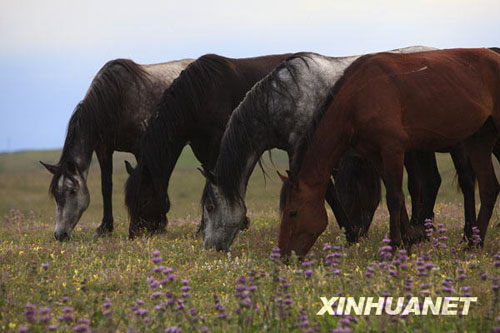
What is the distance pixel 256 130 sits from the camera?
9000 mm

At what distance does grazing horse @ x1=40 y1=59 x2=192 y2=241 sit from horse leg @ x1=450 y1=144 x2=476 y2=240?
5698 millimetres

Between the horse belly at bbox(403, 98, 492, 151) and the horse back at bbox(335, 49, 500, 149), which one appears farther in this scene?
the horse belly at bbox(403, 98, 492, 151)

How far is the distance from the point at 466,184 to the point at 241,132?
3.65 metres

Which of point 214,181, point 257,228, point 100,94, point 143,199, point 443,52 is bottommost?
point 257,228

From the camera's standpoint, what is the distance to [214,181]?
9.16 meters

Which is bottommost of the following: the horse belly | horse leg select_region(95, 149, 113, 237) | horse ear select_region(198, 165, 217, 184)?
horse leg select_region(95, 149, 113, 237)

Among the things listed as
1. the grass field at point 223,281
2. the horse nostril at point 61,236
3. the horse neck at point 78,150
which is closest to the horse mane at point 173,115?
the grass field at point 223,281

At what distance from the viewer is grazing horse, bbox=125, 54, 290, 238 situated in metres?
10.5

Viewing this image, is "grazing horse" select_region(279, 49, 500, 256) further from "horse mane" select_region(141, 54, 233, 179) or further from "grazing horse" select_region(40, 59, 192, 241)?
"grazing horse" select_region(40, 59, 192, 241)

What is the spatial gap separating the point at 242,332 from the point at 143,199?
590 cm

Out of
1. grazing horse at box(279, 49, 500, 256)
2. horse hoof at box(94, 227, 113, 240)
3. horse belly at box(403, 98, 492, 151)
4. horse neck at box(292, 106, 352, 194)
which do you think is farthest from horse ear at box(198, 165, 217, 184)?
horse hoof at box(94, 227, 113, 240)

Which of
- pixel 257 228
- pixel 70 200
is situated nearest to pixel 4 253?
pixel 70 200

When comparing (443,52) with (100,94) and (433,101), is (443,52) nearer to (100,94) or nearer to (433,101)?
(433,101)

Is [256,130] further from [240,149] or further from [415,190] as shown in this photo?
→ [415,190]
